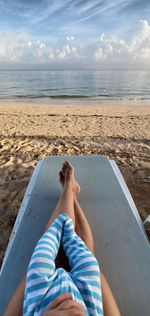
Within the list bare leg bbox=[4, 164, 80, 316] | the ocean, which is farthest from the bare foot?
the ocean

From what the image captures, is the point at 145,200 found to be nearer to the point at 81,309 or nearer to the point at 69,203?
the point at 69,203

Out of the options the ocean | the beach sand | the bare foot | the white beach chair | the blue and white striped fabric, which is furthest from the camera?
the ocean

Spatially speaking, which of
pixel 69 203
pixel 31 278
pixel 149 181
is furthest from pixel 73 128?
pixel 31 278

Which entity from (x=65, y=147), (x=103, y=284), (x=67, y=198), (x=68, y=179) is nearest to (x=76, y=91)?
(x=65, y=147)

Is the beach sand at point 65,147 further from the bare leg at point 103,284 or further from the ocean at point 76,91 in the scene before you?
the ocean at point 76,91

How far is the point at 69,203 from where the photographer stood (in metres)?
1.95

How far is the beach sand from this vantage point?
10.7ft

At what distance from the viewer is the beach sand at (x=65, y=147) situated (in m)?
3.26

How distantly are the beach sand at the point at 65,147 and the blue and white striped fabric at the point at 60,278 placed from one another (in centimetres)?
111

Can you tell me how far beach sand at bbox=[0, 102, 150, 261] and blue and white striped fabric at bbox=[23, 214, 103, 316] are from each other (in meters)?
1.11

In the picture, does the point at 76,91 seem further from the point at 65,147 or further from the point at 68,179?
the point at 68,179

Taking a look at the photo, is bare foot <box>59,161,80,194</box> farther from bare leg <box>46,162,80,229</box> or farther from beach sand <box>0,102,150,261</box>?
beach sand <box>0,102,150,261</box>

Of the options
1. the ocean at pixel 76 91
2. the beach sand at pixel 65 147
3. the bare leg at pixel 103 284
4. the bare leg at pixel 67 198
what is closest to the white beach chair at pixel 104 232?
the bare leg at pixel 103 284

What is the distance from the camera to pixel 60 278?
131cm
